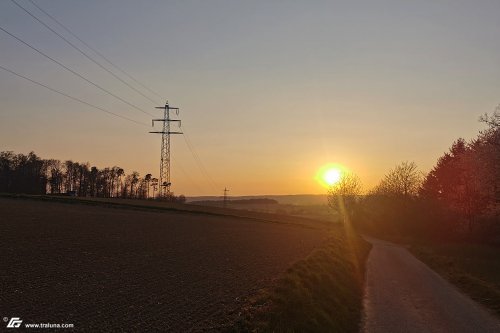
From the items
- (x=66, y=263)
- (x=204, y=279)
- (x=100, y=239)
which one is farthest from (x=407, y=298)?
(x=100, y=239)

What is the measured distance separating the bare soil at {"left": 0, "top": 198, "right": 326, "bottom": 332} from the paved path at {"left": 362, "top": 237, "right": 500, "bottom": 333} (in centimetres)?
483

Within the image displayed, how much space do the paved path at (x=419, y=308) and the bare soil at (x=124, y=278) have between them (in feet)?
15.8

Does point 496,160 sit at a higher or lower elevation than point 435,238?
higher

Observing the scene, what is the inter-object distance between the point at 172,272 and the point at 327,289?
23.0 feet

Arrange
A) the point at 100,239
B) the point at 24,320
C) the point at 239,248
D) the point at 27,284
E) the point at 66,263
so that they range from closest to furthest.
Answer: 1. the point at 24,320
2. the point at 27,284
3. the point at 66,263
4. the point at 100,239
5. the point at 239,248

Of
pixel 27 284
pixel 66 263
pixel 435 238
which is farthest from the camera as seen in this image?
pixel 435 238

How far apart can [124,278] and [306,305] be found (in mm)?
7327

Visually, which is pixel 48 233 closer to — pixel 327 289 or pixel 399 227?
pixel 327 289

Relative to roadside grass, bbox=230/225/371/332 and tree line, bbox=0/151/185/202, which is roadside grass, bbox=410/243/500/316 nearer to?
roadside grass, bbox=230/225/371/332

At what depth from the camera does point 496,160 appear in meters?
49.4

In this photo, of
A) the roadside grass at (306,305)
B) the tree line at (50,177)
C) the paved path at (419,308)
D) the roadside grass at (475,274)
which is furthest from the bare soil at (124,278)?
the tree line at (50,177)

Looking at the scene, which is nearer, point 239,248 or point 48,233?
point 48,233

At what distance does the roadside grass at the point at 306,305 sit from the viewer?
48.6ft

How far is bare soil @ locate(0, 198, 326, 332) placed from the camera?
45.4 feet
